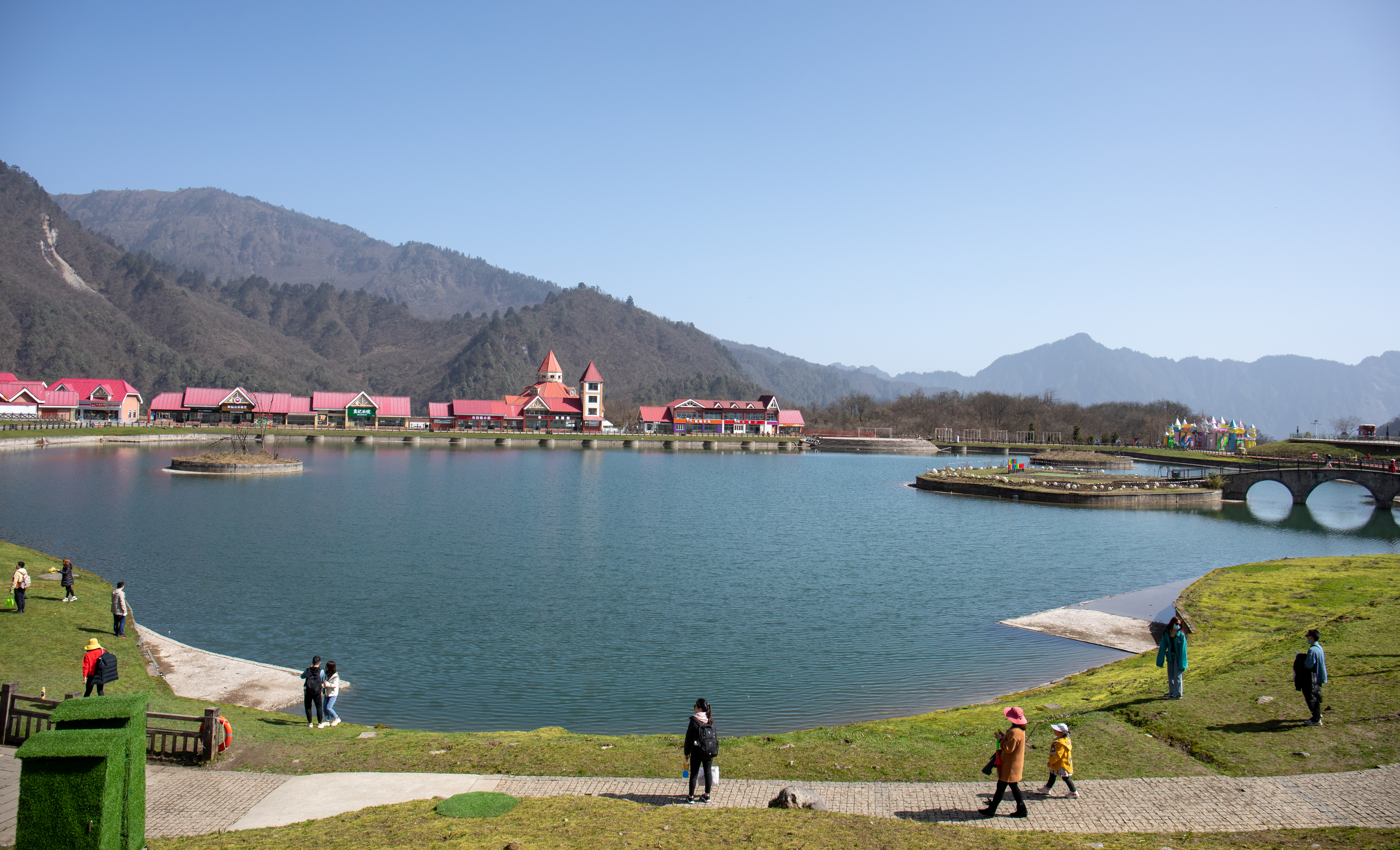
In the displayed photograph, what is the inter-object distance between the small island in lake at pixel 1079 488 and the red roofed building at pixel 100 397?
11951 cm

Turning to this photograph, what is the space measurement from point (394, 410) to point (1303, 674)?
139379mm

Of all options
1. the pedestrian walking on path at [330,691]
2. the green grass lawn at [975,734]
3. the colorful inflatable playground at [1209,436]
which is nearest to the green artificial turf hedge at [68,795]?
the green grass lawn at [975,734]

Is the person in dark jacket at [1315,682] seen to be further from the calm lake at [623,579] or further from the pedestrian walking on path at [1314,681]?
the calm lake at [623,579]

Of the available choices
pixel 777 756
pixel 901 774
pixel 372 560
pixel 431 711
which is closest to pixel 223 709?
pixel 431 711

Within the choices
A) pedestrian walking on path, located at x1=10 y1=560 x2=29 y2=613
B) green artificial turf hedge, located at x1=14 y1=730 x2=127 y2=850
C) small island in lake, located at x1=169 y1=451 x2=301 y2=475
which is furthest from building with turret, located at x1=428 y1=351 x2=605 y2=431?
green artificial turf hedge, located at x1=14 y1=730 x2=127 y2=850

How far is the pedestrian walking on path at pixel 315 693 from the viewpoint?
13930 mm

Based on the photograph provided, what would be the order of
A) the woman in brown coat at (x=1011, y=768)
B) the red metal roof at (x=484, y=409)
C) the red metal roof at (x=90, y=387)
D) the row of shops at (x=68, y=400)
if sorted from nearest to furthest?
the woman in brown coat at (x=1011, y=768) → the row of shops at (x=68, y=400) → the red metal roof at (x=90, y=387) → the red metal roof at (x=484, y=409)

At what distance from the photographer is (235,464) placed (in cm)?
6372

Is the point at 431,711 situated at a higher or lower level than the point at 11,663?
lower

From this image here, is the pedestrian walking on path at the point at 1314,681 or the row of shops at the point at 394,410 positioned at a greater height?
the row of shops at the point at 394,410

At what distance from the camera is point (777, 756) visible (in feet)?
37.7

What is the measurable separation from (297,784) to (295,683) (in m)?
7.39

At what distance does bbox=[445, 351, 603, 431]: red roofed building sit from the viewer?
454 feet

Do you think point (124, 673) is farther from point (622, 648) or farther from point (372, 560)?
point (372, 560)
